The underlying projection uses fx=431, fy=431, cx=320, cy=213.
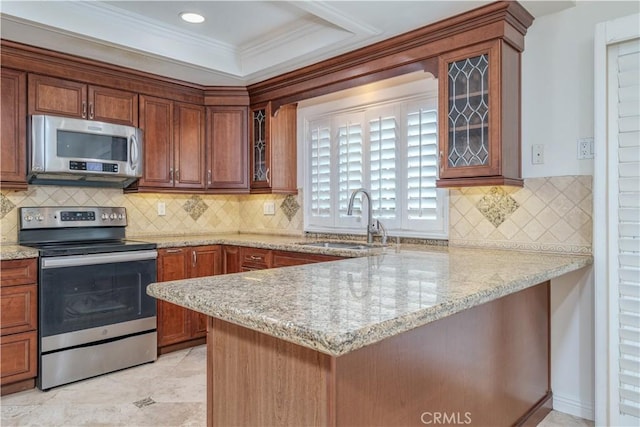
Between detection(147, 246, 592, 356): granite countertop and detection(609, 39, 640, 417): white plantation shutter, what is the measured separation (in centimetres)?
21

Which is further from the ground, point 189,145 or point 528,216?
point 189,145

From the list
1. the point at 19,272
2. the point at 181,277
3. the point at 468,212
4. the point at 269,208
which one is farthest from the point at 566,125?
the point at 19,272

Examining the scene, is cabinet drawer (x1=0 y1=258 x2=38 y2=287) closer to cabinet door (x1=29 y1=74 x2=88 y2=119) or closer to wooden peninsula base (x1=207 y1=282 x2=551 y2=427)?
cabinet door (x1=29 y1=74 x2=88 y2=119)

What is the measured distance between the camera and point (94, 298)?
115 inches

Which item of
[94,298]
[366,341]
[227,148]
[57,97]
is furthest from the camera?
[227,148]

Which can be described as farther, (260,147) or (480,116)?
(260,147)

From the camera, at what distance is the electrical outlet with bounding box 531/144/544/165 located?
8.07 ft

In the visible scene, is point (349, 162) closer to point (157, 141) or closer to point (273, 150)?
point (273, 150)

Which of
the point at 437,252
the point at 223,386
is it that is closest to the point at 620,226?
the point at 437,252

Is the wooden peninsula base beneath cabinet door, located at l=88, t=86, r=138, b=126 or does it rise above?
beneath

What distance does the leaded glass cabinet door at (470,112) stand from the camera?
2.36 metres

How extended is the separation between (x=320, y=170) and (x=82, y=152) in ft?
6.15

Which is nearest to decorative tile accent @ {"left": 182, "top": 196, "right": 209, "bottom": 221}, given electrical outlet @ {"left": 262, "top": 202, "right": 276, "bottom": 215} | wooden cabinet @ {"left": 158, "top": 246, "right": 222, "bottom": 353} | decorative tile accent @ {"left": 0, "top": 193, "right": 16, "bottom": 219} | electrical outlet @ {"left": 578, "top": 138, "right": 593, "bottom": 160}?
electrical outlet @ {"left": 262, "top": 202, "right": 276, "bottom": 215}

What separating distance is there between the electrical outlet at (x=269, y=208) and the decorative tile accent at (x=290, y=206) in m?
0.12
